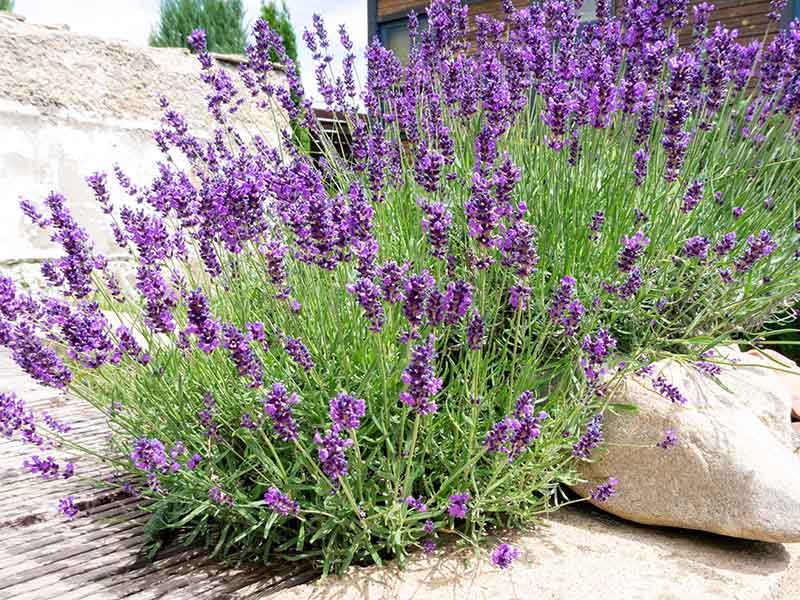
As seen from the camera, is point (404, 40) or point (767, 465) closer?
point (767, 465)

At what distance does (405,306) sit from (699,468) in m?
1.53

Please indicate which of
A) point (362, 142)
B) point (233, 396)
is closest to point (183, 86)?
point (362, 142)

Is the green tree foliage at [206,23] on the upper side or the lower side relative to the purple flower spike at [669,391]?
upper

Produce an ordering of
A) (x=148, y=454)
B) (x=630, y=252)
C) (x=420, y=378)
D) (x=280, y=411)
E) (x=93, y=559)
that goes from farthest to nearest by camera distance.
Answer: (x=93, y=559), (x=630, y=252), (x=148, y=454), (x=280, y=411), (x=420, y=378)

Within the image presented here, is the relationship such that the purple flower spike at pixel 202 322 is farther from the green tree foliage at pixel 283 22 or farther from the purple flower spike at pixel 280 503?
the green tree foliage at pixel 283 22

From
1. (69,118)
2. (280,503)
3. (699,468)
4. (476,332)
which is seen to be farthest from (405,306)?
(69,118)

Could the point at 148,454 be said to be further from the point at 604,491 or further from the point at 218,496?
the point at 604,491

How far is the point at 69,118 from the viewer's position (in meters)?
4.96

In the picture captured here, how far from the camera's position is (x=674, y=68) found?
92.7 inches

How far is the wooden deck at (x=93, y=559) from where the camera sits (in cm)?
193

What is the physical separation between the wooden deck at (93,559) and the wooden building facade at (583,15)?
6.29m

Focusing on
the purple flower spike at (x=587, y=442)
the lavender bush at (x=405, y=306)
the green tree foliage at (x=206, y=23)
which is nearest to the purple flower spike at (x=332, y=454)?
the lavender bush at (x=405, y=306)

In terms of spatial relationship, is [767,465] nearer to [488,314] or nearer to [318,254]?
[488,314]

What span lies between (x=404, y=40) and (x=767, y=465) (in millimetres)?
11321
